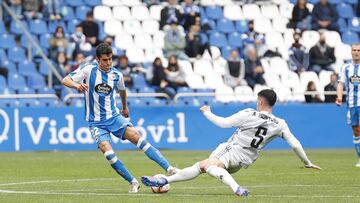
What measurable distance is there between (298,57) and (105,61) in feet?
55.1

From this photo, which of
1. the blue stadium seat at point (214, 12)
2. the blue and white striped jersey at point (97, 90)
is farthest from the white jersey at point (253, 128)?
the blue stadium seat at point (214, 12)

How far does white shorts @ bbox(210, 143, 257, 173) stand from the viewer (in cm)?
1378

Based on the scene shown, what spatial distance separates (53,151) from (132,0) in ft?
25.5

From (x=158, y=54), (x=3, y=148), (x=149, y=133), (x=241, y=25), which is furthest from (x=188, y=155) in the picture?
(x=241, y=25)

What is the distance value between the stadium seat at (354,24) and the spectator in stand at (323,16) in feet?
3.44

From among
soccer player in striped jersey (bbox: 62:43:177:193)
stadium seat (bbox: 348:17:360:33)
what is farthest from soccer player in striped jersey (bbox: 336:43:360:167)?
stadium seat (bbox: 348:17:360:33)

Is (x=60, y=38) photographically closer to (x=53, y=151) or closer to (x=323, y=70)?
(x=53, y=151)

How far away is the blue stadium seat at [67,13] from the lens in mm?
31484

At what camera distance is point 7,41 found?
99.1 ft

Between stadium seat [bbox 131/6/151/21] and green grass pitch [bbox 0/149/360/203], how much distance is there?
8095mm

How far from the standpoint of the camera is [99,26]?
31109mm

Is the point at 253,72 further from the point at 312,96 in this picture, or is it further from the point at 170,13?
the point at 170,13

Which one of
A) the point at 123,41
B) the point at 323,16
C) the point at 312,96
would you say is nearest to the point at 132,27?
the point at 123,41

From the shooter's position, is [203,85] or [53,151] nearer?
[53,151]
